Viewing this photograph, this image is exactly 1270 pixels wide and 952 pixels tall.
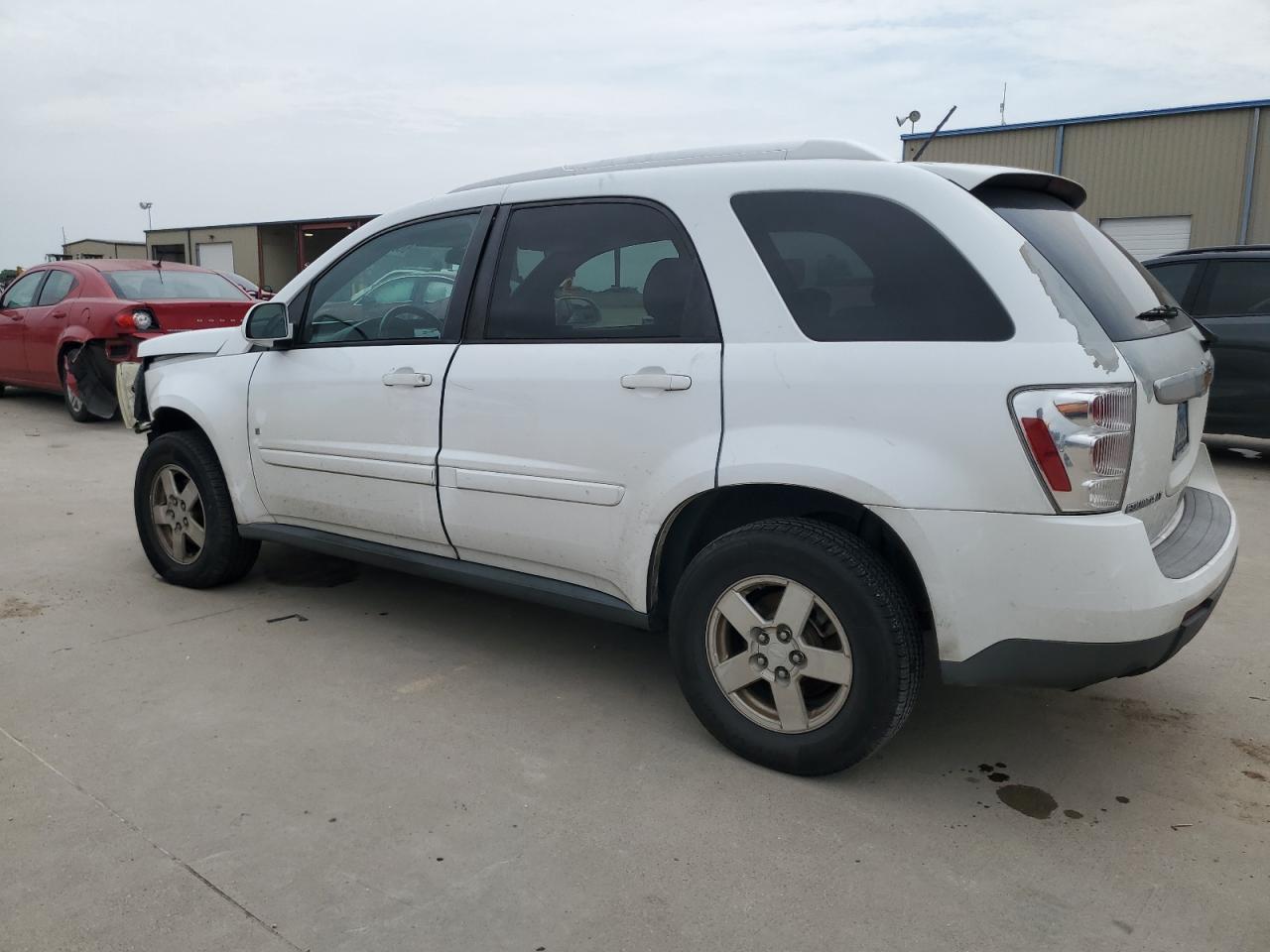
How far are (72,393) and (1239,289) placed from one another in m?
10.4

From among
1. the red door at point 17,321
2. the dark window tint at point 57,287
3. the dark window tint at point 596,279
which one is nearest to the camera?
the dark window tint at point 596,279

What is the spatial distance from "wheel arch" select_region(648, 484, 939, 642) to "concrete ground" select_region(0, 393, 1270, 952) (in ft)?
1.65

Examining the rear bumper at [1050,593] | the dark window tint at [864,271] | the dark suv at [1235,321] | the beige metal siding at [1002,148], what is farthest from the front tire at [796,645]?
the beige metal siding at [1002,148]

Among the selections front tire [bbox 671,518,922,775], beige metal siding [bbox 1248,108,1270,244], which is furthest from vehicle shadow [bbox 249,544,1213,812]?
beige metal siding [bbox 1248,108,1270,244]

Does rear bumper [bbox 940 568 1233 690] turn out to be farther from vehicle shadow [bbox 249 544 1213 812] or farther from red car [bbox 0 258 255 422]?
red car [bbox 0 258 255 422]

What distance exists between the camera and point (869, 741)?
2.84 meters

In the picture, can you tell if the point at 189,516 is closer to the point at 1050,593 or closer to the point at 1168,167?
the point at 1050,593

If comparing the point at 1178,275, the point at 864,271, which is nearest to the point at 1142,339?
the point at 864,271

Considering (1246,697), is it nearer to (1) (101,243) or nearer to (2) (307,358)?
(2) (307,358)

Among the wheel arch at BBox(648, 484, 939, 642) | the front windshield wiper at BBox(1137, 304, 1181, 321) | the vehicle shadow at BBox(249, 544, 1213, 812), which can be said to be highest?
the front windshield wiper at BBox(1137, 304, 1181, 321)

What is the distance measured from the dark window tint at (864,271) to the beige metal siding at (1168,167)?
18884mm

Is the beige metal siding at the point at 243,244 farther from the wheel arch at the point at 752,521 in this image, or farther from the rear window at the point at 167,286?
the wheel arch at the point at 752,521

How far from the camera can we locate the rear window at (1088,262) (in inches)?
108

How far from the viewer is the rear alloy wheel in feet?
33.1
